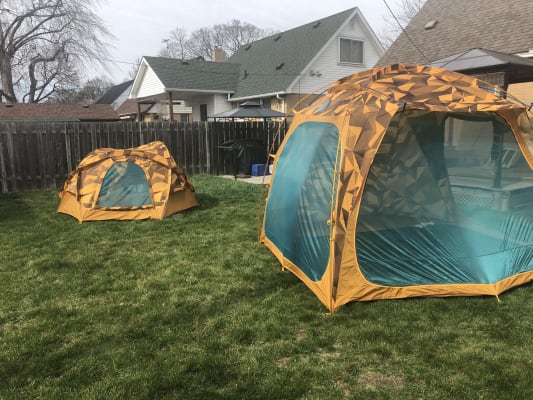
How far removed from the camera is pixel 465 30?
12812mm

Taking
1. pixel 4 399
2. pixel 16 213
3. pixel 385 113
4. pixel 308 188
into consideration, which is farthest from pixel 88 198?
pixel 385 113

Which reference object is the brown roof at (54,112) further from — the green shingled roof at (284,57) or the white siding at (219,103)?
the green shingled roof at (284,57)

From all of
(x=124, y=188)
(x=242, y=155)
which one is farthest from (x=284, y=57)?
(x=124, y=188)

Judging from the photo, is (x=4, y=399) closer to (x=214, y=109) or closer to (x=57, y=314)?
(x=57, y=314)

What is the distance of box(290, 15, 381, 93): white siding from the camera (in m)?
18.8

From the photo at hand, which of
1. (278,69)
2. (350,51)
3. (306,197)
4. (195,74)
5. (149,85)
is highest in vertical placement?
(350,51)

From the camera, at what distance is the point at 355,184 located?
3725 millimetres

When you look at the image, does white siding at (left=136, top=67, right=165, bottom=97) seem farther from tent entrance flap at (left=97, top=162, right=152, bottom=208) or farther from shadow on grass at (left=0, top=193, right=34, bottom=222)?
tent entrance flap at (left=97, top=162, right=152, bottom=208)

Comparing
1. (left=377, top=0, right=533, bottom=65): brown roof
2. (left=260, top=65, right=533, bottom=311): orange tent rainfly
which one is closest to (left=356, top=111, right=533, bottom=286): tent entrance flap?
(left=260, top=65, right=533, bottom=311): orange tent rainfly

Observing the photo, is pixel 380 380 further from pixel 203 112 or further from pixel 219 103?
pixel 203 112

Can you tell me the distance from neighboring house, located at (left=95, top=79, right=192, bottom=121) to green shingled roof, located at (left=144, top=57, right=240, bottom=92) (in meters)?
1.80

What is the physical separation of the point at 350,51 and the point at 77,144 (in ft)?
47.3

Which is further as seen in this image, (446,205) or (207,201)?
(207,201)

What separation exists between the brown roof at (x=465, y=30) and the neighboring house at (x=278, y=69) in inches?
179
